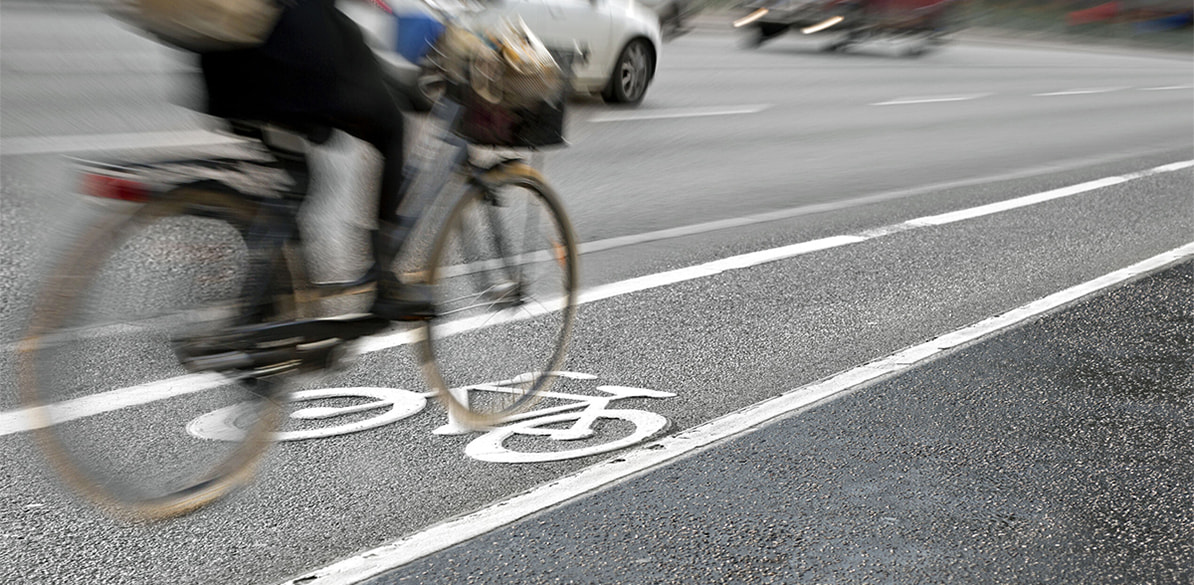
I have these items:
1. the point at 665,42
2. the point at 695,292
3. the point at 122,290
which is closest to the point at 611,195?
the point at 695,292

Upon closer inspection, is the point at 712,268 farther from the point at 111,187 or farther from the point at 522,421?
the point at 111,187

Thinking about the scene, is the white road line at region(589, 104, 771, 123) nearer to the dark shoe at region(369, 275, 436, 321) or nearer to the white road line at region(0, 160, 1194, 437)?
the white road line at region(0, 160, 1194, 437)

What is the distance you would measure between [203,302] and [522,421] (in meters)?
1.34

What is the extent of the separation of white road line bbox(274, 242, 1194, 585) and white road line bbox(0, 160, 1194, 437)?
68 centimetres

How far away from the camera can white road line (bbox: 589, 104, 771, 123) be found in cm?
1190

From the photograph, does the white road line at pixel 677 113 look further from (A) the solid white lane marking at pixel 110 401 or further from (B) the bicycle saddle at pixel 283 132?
(B) the bicycle saddle at pixel 283 132

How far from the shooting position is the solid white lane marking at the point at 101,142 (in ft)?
25.4

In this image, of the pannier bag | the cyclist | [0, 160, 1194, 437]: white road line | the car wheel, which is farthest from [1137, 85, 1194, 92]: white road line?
the pannier bag

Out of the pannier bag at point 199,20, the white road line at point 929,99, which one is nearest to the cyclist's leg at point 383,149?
the pannier bag at point 199,20

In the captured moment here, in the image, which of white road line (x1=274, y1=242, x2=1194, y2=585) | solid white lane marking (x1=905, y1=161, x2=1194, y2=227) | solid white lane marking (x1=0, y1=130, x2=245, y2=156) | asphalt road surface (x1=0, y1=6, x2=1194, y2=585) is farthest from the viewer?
solid white lane marking (x1=905, y1=161, x2=1194, y2=227)

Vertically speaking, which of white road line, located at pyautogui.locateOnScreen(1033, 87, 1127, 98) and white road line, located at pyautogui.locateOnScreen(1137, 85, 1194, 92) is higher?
white road line, located at pyautogui.locateOnScreen(1033, 87, 1127, 98)

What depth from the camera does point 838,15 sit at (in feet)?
73.3

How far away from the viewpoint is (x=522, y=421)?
423 cm

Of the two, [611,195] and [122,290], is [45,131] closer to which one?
[611,195]
